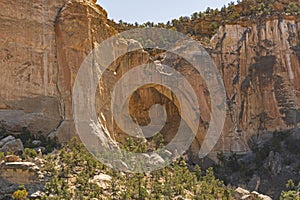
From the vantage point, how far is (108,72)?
131 feet

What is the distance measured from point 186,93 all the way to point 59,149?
17.8 metres

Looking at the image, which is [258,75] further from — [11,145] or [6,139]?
[11,145]

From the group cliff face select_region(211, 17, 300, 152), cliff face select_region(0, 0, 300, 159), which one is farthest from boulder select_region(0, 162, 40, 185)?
cliff face select_region(211, 17, 300, 152)

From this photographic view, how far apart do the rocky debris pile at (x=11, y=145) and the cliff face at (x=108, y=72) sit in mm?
2121

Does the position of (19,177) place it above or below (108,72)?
below

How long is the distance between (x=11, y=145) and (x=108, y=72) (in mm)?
11524

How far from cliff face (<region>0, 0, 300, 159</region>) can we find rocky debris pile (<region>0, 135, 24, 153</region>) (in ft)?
6.96

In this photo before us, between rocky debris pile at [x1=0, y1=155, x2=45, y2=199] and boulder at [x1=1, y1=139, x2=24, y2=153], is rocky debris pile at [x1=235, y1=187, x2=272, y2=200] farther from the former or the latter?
boulder at [x1=1, y1=139, x2=24, y2=153]

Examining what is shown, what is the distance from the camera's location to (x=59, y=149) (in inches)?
1248

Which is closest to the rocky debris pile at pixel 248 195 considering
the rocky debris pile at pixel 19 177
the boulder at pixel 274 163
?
the boulder at pixel 274 163

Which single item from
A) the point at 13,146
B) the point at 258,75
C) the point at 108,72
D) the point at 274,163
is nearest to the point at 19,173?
the point at 13,146

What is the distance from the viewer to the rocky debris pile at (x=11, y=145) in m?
29.8

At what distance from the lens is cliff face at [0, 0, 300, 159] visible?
3462 centimetres

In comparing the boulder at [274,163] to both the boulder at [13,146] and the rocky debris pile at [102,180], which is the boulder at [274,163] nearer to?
the rocky debris pile at [102,180]
